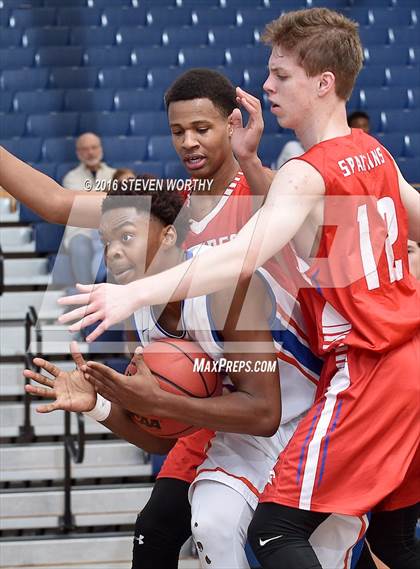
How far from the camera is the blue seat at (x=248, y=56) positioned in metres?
9.99

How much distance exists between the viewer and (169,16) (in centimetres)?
1076

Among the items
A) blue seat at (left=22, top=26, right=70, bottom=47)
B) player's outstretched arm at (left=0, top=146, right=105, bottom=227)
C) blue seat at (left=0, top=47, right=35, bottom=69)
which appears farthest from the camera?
blue seat at (left=22, top=26, right=70, bottom=47)

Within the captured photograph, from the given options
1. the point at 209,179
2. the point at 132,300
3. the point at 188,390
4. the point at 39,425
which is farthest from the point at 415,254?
the point at 39,425

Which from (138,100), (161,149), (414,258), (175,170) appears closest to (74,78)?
(138,100)

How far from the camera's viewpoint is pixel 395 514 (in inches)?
123

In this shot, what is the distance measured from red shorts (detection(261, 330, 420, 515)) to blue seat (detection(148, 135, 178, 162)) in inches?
241

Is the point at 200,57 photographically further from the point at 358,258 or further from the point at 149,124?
the point at 358,258

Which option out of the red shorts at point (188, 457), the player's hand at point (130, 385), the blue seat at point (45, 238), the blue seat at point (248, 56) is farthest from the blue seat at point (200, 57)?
the player's hand at point (130, 385)

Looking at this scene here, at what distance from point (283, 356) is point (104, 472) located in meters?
3.17

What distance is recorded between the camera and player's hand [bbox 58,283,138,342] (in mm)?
2463

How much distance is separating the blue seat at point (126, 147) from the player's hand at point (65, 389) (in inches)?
234

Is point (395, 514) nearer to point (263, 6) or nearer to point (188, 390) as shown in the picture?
point (188, 390)

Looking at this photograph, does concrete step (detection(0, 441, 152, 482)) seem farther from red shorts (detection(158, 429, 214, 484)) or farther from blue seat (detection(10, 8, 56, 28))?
blue seat (detection(10, 8, 56, 28))

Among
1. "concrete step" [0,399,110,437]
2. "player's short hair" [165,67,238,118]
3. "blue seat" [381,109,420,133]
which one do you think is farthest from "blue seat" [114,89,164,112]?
"player's short hair" [165,67,238,118]
